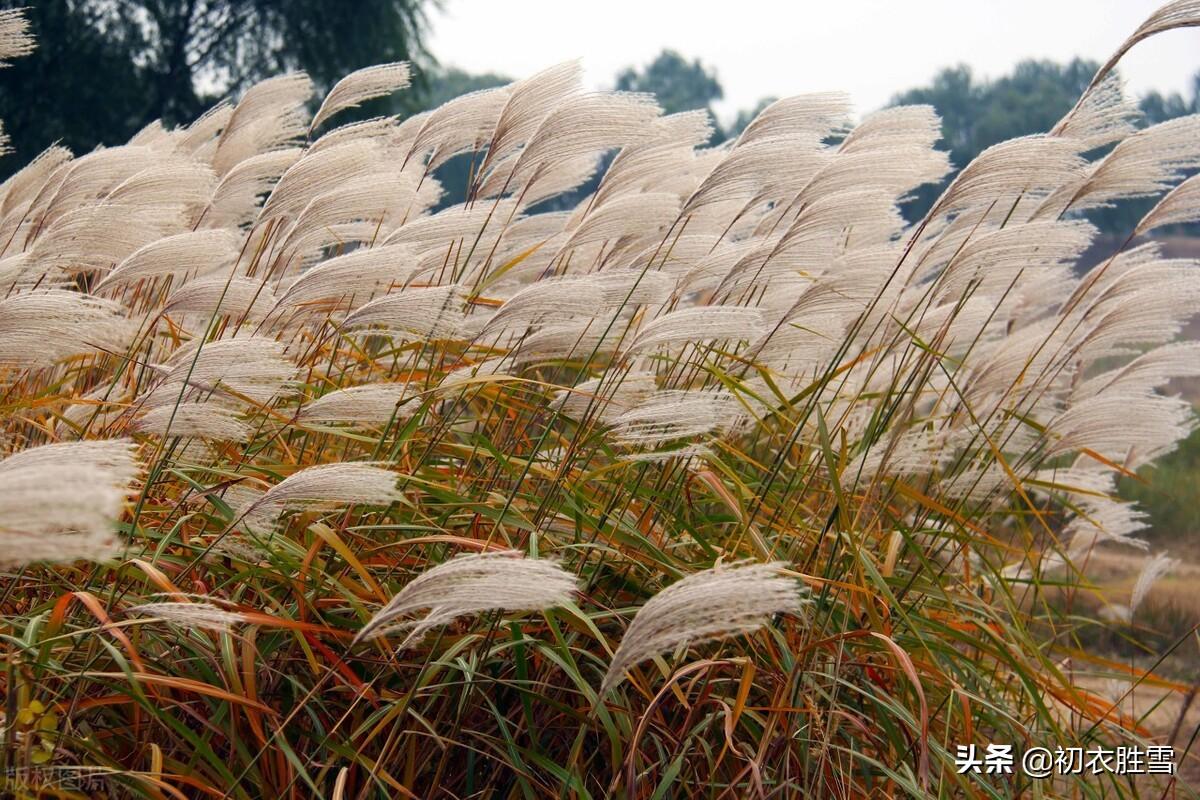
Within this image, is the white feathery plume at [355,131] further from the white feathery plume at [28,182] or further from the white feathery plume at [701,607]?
the white feathery plume at [701,607]

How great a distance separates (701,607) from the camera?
139 cm

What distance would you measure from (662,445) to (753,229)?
1.23m

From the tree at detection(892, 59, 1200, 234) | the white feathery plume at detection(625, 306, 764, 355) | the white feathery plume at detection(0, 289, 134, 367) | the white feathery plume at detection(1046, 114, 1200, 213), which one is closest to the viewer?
the white feathery plume at detection(0, 289, 134, 367)

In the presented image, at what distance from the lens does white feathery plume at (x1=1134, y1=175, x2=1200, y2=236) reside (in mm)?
2639

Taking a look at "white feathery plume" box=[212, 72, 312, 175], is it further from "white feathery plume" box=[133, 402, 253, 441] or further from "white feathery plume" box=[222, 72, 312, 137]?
"white feathery plume" box=[133, 402, 253, 441]

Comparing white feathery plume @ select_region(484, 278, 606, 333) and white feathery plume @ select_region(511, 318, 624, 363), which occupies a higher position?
white feathery plume @ select_region(484, 278, 606, 333)

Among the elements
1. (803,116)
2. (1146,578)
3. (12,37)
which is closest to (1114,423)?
(1146,578)

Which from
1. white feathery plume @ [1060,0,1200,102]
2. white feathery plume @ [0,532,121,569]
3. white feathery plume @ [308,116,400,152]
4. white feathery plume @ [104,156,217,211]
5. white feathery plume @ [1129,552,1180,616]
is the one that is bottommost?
white feathery plume @ [1129,552,1180,616]

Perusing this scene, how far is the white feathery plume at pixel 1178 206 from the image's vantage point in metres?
2.64

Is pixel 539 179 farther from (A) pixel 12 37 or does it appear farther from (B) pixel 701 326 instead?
(A) pixel 12 37

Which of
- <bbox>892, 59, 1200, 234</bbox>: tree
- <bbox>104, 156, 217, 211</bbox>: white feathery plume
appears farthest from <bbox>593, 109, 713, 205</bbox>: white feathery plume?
<bbox>892, 59, 1200, 234</bbox>: tree

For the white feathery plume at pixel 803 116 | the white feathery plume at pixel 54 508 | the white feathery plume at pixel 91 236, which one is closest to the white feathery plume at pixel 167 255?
the white feathery plume at pixel 91 236

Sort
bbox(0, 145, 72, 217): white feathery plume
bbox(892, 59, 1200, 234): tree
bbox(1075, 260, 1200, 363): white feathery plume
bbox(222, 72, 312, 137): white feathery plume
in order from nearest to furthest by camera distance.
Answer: bbox(1075, 260, 1200, 363): white feathery plume < bbox(222, 72, 312, 137): white feathery plume < bbox(0, 145, 72, 217): white feathery plume < bbox(892, 59, 1200, 234): tree

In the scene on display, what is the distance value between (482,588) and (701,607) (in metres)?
0.27
